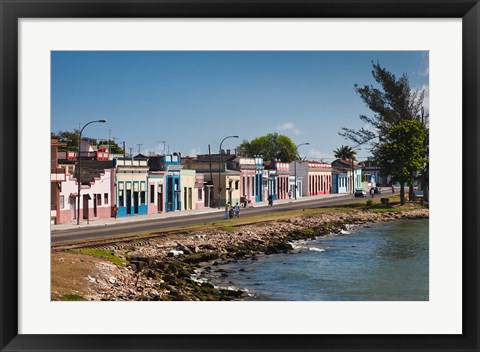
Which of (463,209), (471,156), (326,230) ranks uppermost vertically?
(471,156)

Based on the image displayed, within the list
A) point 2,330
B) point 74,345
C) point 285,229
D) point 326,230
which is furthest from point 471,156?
point 326,230

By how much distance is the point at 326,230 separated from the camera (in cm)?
2239

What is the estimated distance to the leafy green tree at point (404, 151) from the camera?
13.2m

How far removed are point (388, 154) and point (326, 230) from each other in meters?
7.40

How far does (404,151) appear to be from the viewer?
44.1 ft

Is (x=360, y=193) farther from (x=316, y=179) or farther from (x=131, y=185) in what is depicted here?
(x=131, y=185)

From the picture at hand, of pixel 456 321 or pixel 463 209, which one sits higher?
pixel 463 209

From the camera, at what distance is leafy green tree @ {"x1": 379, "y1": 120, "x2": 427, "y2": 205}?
13164 millimetres

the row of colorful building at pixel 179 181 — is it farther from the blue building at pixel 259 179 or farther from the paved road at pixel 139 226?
the paved road at pixel 139 226

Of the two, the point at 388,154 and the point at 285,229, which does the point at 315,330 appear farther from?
the point at 285,229
